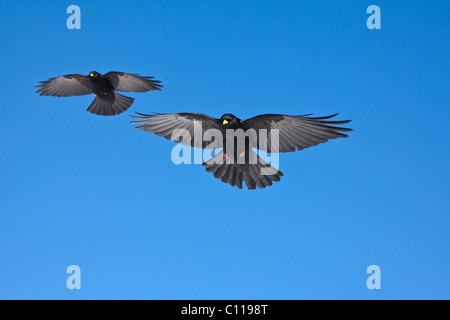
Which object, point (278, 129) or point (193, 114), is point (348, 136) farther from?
point (193, 114)

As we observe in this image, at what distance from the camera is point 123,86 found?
1216cm

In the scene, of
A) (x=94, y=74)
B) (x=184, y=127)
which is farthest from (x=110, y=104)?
(x=184, y=127)

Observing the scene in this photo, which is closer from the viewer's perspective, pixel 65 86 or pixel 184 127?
pixel 184 127

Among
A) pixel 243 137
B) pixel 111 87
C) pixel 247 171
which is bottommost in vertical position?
pixel 247 171

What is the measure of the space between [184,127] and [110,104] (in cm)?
381

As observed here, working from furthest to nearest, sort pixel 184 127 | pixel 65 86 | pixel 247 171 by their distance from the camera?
pixel 65 86 → pixel 184 127 → pixel 247 171

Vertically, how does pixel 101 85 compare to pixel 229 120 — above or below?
above

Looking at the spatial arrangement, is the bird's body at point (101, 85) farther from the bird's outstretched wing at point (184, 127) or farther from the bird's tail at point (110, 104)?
the bird's outstretched wing at point (184, 127)

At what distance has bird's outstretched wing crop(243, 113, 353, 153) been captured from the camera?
306 inches

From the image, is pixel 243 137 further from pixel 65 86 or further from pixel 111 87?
pixel 65 86

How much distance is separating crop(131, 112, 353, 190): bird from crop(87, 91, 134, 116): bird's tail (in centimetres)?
341

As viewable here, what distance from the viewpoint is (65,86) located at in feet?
41.9

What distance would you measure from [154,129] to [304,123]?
2.84 m

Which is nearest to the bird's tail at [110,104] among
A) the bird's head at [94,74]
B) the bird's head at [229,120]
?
the bird's head at [94,74]
